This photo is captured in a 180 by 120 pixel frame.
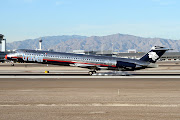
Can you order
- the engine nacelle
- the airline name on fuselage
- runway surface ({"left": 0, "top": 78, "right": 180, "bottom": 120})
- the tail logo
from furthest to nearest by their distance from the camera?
the airline name on fuselage → the engine nacelle → the tail logo → runway surface ({"left": 0, "top": 78, "right": 180, "bottom": 120})

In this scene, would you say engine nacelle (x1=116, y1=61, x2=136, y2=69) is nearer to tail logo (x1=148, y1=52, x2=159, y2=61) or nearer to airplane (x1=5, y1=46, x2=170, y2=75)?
airplane (x1=5, y1=46, x2=170, y2=75)

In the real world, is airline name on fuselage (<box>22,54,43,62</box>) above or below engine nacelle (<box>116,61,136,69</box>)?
above

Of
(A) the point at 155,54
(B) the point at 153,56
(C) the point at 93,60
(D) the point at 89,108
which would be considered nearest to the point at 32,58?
(C) the point at 93,60

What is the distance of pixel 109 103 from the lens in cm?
2122

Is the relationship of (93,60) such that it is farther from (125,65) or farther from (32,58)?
(32,58)

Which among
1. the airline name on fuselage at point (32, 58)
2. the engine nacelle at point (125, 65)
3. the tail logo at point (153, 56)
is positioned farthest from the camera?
the airline name on fuselage at point (32, 58)

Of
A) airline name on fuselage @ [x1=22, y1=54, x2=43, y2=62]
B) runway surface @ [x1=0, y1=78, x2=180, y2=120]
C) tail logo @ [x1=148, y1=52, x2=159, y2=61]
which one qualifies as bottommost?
runway surface @ [x1=0, y1=78, x2=180, y2=120]

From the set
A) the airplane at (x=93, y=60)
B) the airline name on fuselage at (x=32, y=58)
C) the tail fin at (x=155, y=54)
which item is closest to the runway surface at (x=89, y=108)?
the airplane at (x=93, y=60)

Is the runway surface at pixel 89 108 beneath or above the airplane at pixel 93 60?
beneath

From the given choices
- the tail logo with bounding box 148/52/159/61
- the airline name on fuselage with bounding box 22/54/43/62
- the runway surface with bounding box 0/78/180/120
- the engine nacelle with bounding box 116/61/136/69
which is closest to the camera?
the runway surface with bounding box 0/78/180/120

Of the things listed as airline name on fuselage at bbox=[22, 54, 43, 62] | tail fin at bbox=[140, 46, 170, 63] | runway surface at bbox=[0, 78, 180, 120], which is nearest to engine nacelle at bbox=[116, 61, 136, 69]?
tail fin at bbox=[140, 46, 170, 63]

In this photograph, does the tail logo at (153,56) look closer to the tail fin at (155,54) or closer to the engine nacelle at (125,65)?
the tail fin at (155,54)

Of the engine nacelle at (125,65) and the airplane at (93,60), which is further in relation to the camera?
the engine nacelle at (125,65)

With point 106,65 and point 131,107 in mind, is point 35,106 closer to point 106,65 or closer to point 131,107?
point 131,107
